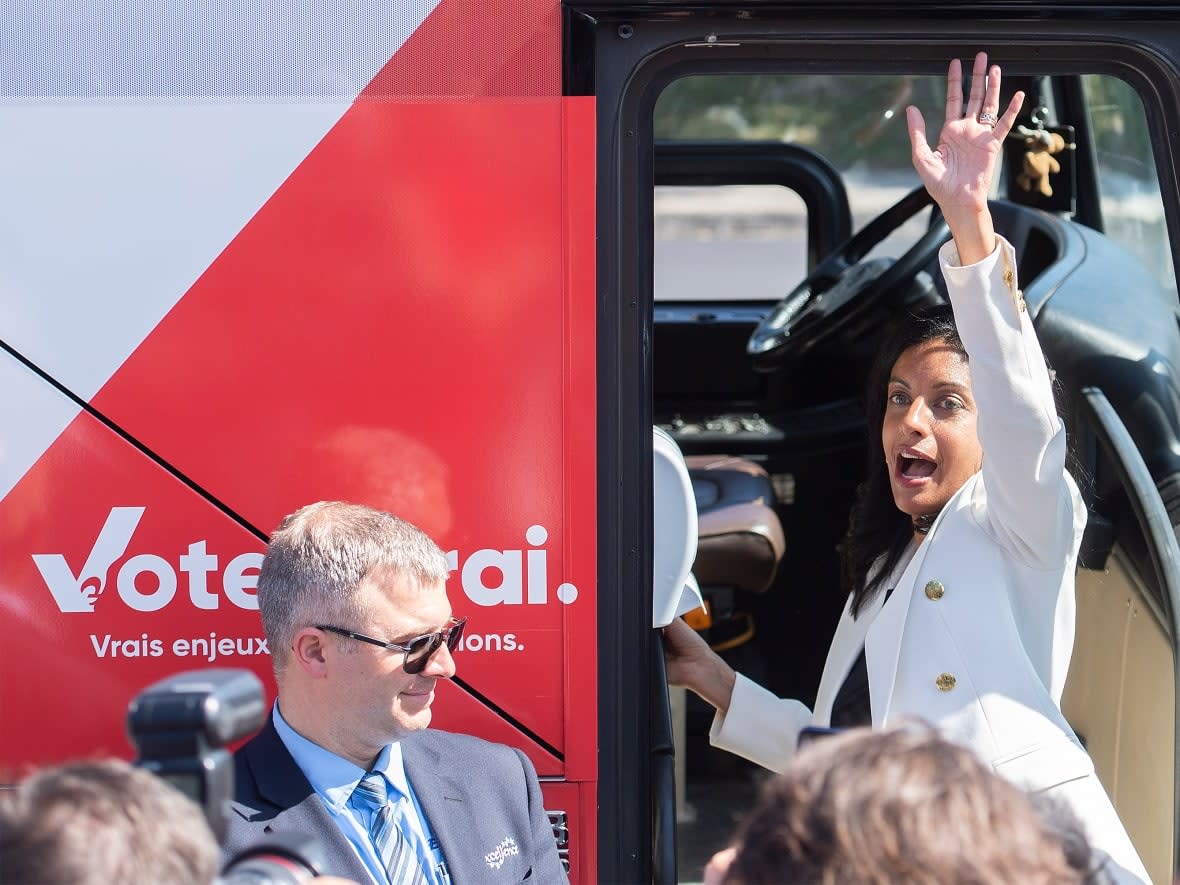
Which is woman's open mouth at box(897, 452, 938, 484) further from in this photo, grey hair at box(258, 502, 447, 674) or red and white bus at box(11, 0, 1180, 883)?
grey hair at box(258, 502, 447, 674)

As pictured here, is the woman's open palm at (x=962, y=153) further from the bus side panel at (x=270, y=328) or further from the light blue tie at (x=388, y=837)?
the light blue tie at (x=388, y=837)

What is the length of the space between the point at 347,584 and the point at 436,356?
0.31 m

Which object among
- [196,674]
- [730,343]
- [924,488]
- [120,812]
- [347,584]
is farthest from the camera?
[730,343]

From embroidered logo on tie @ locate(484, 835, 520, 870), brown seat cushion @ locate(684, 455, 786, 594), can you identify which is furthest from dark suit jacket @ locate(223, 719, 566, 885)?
brown seat cushion @ locate(684, 455, 786, 594)

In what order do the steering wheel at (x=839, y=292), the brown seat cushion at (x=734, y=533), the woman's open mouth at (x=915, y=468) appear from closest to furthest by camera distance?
the woman's open mouth at (x=915, y=468) → the brown seat cushion at (x=734, y=533) → the steering wheel at (x=839, y=292)

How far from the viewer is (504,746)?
1853mm

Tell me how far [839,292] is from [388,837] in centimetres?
189

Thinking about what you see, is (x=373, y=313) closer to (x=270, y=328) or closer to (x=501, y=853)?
(x=270, y=328)

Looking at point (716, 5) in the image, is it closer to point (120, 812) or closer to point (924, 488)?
point (924, 488)

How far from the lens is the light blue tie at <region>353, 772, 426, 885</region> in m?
1.78

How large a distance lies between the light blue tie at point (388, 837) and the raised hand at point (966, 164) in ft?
3.25

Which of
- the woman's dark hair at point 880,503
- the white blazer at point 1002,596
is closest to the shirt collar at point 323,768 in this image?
the white blazer at point 1002,596

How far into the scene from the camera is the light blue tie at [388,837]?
1.78 m

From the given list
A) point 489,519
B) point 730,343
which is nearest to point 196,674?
point 489,519
